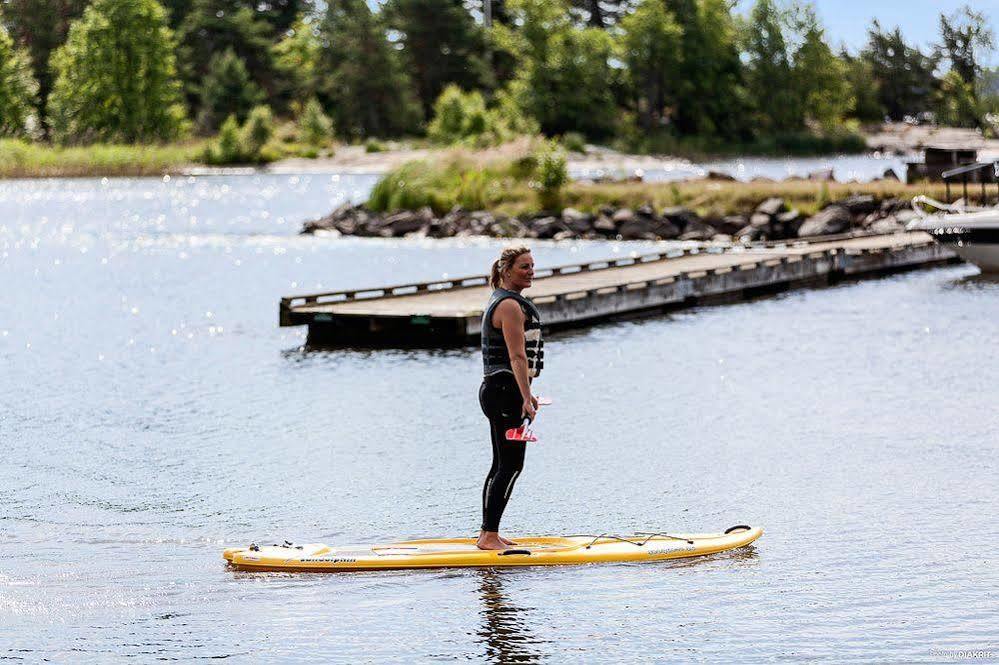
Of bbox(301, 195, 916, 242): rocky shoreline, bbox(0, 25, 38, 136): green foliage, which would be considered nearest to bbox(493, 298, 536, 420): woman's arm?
bbox(301, 195, 916, 242): rocky shoreline

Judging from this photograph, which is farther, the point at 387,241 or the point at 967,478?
the point at 387,241

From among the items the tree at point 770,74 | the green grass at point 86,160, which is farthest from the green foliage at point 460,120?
the tree at point 770,74

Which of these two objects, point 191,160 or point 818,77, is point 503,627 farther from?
point 818,77

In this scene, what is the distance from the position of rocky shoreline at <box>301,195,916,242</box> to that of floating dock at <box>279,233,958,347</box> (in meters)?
4.93

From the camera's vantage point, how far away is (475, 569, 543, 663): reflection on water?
1134 cm

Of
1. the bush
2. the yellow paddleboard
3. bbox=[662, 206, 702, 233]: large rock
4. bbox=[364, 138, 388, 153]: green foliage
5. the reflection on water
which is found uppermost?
the bush

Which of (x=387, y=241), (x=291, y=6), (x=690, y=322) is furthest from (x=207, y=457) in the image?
(x=291, y=6)

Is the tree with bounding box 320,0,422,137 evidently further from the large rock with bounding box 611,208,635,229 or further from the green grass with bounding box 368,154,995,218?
the large rock with bounding box 611,208,635,229

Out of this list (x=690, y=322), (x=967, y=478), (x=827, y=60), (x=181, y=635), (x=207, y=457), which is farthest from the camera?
(x=827, y=60)

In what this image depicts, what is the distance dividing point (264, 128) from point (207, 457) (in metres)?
108

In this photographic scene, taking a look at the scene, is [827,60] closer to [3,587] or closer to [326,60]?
[326,60]

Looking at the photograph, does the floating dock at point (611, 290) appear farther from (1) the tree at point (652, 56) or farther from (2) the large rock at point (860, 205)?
(1) the tree at point (652, 56)

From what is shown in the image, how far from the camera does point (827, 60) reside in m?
147

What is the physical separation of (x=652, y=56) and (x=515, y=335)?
126 m
